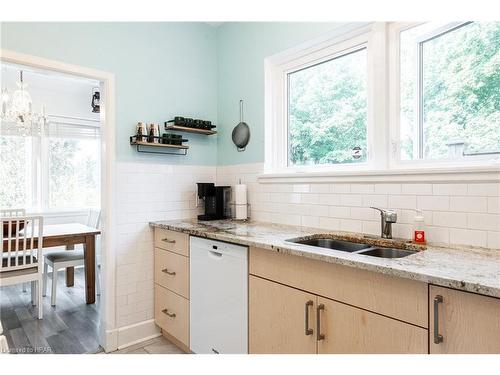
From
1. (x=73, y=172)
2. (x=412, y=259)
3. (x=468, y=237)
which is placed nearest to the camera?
(x=412, y=259)

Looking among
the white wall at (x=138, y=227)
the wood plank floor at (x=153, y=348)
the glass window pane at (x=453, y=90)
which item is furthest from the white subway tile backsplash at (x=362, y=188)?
the wood plank floor at (x=153, y=348)

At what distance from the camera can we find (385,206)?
6.18 ft

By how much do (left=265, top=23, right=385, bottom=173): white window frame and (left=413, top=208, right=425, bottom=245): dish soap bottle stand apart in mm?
425

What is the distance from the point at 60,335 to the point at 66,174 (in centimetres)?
286

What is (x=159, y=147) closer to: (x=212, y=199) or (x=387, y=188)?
(x=212, y=199)

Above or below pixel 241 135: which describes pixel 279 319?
below

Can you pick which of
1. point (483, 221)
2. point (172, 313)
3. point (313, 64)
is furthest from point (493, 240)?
point (172, 313)

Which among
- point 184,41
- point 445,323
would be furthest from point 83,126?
point 445,323

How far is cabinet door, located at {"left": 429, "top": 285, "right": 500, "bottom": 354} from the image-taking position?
3.24 ft

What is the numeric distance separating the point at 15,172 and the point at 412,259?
498 cm

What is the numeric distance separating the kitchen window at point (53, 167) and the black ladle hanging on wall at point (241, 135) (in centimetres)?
309

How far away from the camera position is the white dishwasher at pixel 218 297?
Answer: 6.05 feet

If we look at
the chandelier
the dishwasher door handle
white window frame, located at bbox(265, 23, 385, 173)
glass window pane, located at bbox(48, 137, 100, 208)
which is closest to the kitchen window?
glass window pane, located at bbox(48, 137, 100, 208)

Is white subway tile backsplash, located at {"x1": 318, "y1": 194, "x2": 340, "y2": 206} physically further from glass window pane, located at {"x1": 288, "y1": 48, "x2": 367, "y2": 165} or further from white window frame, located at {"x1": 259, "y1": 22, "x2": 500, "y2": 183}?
glass window pane, located at {"x1": 288, "y1": 48, "x2": 367, "y2": 165}
